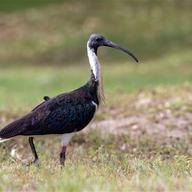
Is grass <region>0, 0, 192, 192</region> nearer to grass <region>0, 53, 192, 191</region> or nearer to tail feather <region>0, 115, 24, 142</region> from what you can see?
grass <region>0, 53, 192, 191</region>

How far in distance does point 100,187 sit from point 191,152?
5436 mm

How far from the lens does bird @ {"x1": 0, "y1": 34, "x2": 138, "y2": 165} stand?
31.0 ft

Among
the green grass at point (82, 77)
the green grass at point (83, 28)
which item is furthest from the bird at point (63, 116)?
the green grass at point (83, 28)

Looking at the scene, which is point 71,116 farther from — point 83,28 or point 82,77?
point 83,28

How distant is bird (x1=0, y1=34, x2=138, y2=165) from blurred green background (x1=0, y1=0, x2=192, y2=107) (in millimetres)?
13419

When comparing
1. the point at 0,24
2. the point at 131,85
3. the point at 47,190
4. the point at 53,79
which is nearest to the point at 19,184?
the point at 47,190

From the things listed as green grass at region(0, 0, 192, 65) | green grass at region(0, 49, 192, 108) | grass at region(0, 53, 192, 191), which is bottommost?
green grass at region(0, 0, 192, 65)

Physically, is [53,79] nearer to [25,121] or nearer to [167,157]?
[167,157]

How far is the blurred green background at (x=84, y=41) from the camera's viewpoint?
2583cm

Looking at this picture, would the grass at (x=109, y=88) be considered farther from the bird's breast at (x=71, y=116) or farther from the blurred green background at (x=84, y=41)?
the bird's breast at (x=71, y=116)

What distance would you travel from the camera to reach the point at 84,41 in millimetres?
34281

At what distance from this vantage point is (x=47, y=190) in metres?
6.67

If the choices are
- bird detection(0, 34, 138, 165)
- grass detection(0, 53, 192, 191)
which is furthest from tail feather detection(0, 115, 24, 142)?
grass detection(0, 53, 192, 191)

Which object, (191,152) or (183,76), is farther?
(183,76)
